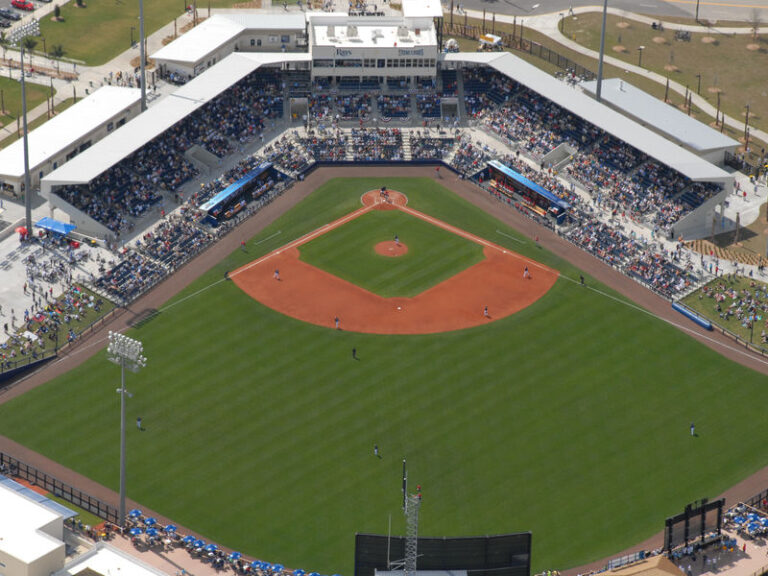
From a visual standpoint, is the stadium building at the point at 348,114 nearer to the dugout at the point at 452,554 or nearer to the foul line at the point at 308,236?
the foul line at the point at 308,236

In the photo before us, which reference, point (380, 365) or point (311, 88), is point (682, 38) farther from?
point (380, 365)

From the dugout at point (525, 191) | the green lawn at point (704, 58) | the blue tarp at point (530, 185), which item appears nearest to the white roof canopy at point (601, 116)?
the blue tarp at point (530, 185)

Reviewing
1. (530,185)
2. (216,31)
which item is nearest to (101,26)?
(216,31)

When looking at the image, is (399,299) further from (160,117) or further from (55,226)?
(55,226)

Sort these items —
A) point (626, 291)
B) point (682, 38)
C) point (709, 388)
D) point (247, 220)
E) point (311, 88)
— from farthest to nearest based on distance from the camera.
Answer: point (682, 38)
point (311, 88)
point (247, 220)
point (626, 291)
point (709, 388)

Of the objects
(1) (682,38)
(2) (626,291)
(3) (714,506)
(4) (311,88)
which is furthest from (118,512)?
(1) (682,38)
